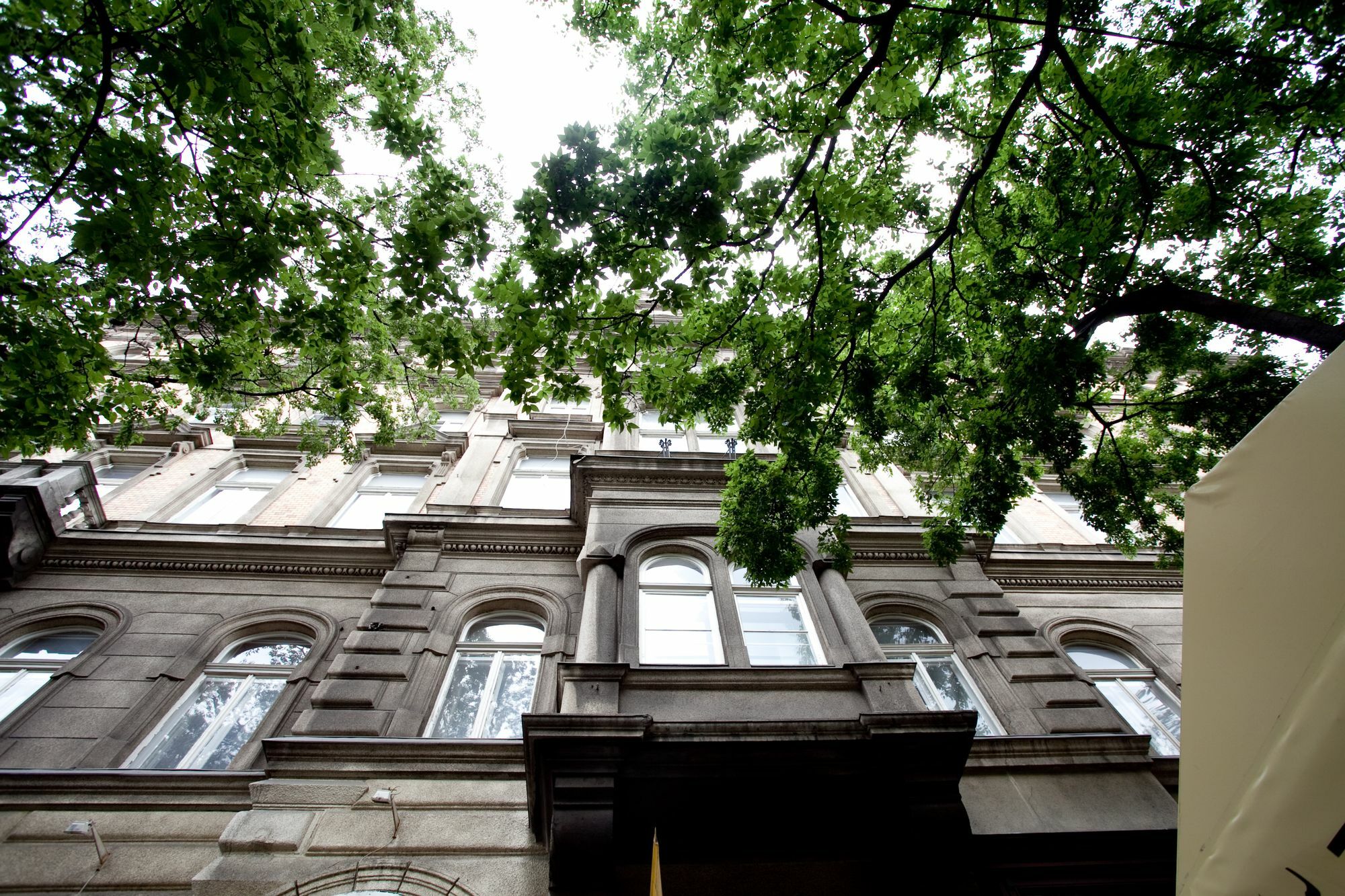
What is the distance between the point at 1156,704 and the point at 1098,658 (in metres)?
1.12

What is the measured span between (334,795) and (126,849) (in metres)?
2.23

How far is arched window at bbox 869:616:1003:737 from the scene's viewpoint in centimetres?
884

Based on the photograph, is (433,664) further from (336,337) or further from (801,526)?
(801,526)

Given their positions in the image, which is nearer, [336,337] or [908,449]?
[336,337]

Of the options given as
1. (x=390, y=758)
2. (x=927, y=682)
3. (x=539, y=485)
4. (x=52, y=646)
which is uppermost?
(x=539, y=485)

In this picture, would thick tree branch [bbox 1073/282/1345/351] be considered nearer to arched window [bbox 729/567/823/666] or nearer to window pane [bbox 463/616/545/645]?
arched window [bbox 729/567/823/666]

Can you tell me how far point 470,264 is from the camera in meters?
6.93

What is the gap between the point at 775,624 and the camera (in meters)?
8.54

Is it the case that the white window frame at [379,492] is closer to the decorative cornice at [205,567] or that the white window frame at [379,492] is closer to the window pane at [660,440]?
the decorative cornice at [205,567]

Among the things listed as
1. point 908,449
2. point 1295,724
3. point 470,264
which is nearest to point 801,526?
point 908,449

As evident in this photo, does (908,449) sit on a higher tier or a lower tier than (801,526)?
higher

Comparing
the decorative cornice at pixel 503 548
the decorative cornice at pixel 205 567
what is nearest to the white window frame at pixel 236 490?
the decorative cornice at pixel 205 567

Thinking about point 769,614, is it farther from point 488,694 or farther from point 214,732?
point 214,732

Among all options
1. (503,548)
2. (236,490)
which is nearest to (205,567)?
(236,490)
